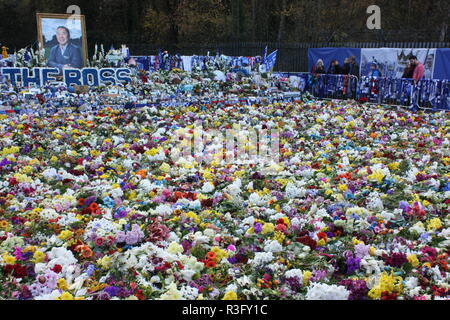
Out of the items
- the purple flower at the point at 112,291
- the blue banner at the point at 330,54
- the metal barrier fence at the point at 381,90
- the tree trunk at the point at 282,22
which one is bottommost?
→ the purple flower at the point at 112,291

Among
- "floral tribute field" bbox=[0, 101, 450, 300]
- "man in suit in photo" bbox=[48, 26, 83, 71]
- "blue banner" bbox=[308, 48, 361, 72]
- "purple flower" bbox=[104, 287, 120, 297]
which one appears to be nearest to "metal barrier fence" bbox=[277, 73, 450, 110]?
"blue banner" bbox=[308, 48, 361, 72]

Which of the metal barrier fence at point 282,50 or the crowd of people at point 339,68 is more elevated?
the metal barrier fence at point 282,50

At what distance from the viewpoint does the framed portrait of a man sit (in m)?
17.2

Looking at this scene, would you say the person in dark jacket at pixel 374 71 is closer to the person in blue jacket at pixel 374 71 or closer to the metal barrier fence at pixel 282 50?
the person in blue jacket at pixel 374 71

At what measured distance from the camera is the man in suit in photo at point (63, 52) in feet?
57.3

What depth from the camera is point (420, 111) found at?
13.7 metres

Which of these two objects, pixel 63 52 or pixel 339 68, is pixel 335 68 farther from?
pixel 63 52

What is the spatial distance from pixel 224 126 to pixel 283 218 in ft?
20.3

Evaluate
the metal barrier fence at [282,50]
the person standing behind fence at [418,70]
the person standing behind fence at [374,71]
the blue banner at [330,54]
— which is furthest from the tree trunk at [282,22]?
the person standing behind fence at [418,70]

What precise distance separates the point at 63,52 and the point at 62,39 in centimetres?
47

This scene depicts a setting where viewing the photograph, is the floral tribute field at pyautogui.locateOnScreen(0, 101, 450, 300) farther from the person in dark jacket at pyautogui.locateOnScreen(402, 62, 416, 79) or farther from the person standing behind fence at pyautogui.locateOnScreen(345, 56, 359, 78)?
the person standing behind fence at pyautogui.locateOnScreen(345, 56, 359, 78)

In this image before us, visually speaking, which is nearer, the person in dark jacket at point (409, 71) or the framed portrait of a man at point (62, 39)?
the person in dark jacket at point (409, 71)
